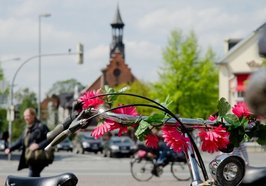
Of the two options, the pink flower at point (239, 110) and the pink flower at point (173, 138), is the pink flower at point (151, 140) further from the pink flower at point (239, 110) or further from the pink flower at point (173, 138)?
the pink flower at point (239, 110)

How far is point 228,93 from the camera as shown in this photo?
175 feet

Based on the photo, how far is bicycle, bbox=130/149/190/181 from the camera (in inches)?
691

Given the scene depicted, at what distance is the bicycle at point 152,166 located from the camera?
1755 cm

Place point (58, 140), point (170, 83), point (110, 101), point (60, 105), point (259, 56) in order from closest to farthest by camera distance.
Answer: point (259, 56)
point (58, 140)
point (110, 101)
point (170, 83)
point (60, 105)

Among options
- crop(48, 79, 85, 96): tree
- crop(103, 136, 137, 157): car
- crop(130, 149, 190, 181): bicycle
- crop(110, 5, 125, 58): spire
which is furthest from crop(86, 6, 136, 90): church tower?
crop(130, 149, 190, 181): bicycle

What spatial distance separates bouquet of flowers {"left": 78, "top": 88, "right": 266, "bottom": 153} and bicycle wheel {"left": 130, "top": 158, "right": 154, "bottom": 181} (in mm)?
14535

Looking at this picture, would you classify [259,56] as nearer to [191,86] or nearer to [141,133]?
[141,133]

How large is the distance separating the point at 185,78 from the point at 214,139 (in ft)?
143

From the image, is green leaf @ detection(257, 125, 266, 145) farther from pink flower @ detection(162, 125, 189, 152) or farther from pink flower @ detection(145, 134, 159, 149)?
pink flower @ detection(145, 134, 159, 149)

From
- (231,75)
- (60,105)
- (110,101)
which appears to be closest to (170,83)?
(231,75)

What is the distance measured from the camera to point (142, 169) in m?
17.7

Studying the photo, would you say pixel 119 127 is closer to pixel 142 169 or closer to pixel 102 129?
pixel 102 129

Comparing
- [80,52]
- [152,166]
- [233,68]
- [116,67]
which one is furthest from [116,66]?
[152,166]

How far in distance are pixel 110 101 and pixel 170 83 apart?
42.7 meters
